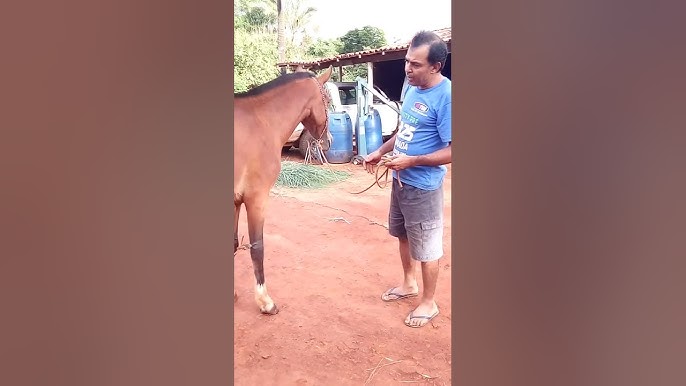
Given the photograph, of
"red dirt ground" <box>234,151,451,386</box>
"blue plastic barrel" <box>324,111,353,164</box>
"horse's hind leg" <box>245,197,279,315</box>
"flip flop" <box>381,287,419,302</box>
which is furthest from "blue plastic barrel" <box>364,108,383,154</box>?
"horse's hind leg" <box>245,197,279,315</box>

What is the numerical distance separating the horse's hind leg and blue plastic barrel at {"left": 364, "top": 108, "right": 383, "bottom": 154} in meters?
5.76

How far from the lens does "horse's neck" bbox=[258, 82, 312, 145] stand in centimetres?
309

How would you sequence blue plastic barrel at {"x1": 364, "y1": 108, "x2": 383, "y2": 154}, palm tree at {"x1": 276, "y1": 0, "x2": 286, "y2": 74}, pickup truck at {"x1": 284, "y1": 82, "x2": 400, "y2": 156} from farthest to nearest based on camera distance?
palm tree at {"x1": 276, "y1": 0, "x2": 286, "y2": 74} → pickup truck at {"x1": 284, "y1": 82, "x2": 400, "y2": 156} → blue plastic barrel at {"x1": 364, "y1": 108, "x2": 383, "y2": 154}

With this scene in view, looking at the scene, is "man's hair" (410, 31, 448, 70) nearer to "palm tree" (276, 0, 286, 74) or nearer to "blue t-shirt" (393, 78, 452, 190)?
"blue t-shirt" (393, 78, 452, 190)

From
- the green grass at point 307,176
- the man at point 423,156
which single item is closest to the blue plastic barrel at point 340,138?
the green grass at point 307,176

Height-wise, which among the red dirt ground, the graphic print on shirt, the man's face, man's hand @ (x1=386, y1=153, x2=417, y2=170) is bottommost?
the red dirt ground

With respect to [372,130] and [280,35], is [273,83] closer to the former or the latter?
[372,130]

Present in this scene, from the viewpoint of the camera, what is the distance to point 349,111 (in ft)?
29.5

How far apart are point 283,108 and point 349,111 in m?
5.91

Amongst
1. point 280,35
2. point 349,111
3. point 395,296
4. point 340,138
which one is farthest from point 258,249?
point 280,35
